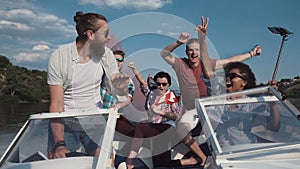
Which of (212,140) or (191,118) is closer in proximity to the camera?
(212,140)

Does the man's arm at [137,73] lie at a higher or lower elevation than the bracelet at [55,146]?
higher

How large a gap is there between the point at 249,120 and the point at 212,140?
0.56 m

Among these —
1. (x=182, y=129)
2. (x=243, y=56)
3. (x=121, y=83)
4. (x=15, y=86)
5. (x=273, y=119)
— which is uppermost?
(x=243, y=56)

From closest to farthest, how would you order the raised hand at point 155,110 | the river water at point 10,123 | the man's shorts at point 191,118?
the man's shorts at point 191,118, the raised hand at point 155,110, the river water at point 10,123

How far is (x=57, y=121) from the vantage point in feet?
10.1

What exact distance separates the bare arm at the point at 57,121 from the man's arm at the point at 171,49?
128 cm

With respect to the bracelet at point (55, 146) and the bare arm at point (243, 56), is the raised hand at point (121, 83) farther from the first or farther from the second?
the bare arm at point (243, 56)

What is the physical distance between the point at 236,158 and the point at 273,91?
1.02 meters

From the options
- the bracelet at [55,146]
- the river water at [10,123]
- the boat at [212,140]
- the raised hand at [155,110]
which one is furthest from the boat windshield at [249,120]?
the river water at [10,123]

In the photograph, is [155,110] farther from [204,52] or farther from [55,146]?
[55,146]

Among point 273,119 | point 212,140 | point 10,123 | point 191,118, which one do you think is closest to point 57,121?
point 212,140

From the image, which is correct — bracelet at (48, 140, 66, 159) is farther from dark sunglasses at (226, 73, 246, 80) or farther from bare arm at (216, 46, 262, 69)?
bare arm at (216, 46, 262, 69)

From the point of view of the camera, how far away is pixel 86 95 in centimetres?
361

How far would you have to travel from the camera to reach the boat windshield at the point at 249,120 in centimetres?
305
